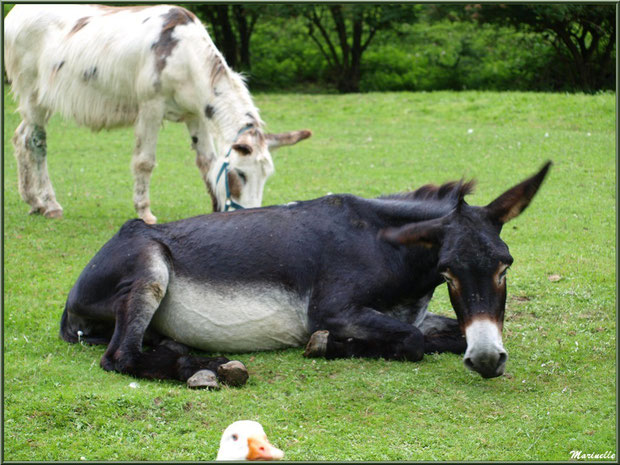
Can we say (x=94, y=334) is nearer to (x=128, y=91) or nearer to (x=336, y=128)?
(x=128, y=91)

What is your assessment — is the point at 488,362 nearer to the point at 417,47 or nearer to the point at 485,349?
the point at 485,349

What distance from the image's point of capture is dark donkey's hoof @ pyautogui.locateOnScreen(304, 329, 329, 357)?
5285 millimetres

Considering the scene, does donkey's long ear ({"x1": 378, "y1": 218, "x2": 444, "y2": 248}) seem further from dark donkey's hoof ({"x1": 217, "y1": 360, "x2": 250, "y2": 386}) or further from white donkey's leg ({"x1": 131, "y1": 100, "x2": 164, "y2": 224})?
white donkey's leg ({"x1": 131, "y1": 100, "x2": 164, "y2": 224})

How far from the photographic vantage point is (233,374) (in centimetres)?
484

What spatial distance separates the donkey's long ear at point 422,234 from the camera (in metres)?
5.09

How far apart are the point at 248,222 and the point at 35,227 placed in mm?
5018

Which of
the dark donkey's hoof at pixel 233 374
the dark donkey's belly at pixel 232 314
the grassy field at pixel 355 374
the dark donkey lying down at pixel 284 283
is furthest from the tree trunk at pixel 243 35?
the dark donkey's hoof at pixel 233 374

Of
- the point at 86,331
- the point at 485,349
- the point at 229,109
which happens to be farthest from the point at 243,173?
the point at 485,349

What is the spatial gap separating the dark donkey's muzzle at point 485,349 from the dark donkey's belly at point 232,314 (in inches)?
53.1

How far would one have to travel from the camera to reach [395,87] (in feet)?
83.5

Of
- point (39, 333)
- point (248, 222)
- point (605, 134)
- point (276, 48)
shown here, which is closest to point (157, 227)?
point (248, 222)

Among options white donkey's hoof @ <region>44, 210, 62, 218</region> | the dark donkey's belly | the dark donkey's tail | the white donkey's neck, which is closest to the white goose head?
the dark donkey's belly

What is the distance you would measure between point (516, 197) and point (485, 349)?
1.07 m

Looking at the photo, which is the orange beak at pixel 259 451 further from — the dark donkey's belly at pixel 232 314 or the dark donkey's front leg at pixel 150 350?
the dark donkey's belly at pixel 232 314
